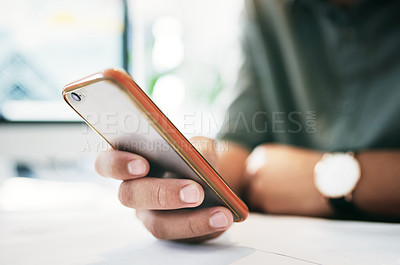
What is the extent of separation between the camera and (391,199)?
0.40 metres

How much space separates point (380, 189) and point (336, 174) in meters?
0.06

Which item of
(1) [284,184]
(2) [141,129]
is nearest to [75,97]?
(2) [141,129]

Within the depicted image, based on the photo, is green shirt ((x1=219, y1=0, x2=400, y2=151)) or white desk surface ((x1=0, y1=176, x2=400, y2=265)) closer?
white desk surface ((x1=0, y1=176, x2=400, y2=265))

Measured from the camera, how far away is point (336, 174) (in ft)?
1.43

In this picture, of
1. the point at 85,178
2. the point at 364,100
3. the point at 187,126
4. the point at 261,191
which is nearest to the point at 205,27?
the point at 187,126

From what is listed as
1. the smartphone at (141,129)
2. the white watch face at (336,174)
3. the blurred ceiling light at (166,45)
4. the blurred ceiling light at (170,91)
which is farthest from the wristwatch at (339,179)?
the blurred ceiling light at (166,45)

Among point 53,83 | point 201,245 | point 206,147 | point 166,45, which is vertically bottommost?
point 201,245

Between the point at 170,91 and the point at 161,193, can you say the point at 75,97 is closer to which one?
the point at 161,193

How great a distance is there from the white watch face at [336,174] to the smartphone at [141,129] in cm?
22

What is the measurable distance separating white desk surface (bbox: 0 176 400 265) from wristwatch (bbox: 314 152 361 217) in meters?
0.05

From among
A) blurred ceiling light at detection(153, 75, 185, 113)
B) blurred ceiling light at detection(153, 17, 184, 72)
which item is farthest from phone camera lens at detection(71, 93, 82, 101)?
blurred ceiling light at detection(153, 17, 184, 72)

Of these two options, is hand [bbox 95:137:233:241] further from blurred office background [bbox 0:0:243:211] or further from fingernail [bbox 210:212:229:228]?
blurred office background [bbox 0:0:243:211]

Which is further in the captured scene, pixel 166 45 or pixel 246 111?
pixel 166 45

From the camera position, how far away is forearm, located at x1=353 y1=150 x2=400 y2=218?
41cm
